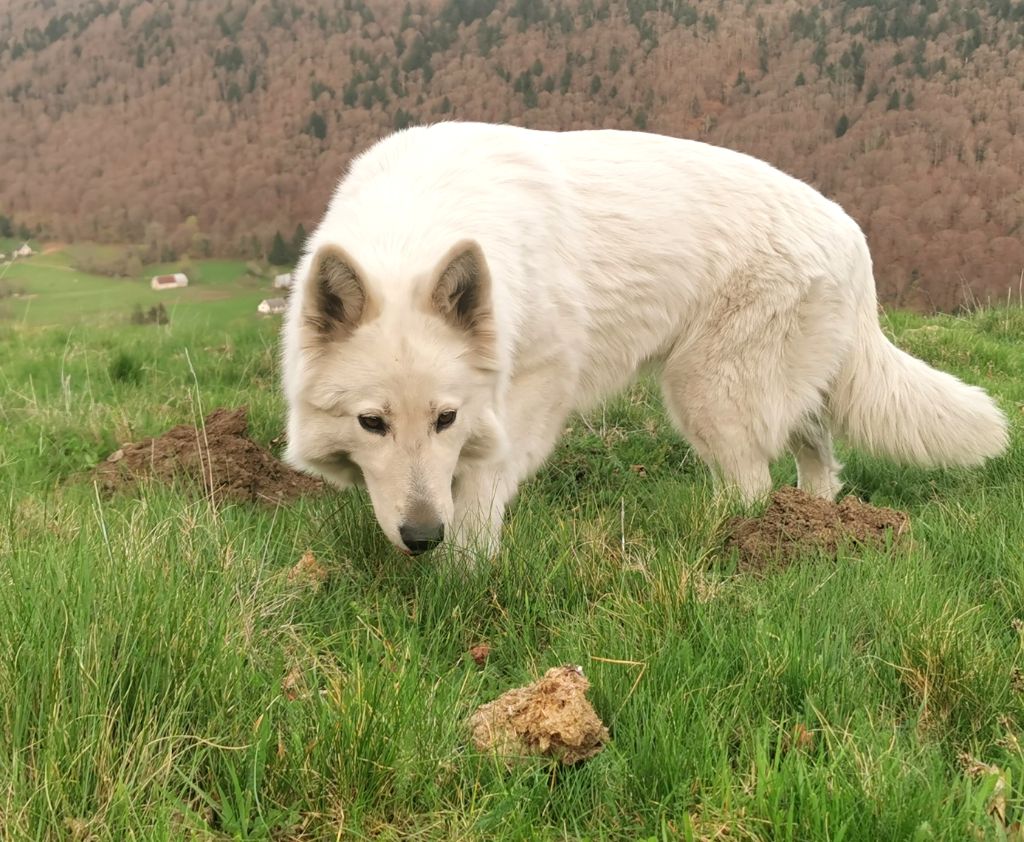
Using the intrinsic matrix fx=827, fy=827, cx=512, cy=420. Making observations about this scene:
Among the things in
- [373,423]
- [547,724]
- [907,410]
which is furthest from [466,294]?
[907,410]

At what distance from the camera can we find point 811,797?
1.48m

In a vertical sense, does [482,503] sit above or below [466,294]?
below

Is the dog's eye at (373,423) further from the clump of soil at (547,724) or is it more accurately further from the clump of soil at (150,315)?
the clump of soil at (150,315)

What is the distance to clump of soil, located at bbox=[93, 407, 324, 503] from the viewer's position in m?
4.04

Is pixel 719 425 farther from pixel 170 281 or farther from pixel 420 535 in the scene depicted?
pixel 170 281

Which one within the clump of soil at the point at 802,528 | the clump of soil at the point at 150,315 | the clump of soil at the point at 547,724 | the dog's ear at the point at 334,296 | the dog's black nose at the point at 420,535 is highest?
the dog's ear at the point at 334,296

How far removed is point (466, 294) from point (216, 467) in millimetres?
1805

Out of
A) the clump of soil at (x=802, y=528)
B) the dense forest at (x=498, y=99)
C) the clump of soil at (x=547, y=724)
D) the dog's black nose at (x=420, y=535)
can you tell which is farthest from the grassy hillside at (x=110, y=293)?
the clump of soil at (x=547, y=724)

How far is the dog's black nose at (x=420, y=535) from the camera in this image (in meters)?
2.81

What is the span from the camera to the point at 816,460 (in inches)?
188

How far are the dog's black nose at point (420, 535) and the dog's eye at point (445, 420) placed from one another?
0.40m

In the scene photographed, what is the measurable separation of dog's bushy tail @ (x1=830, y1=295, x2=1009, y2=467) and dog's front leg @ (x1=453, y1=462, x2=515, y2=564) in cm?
A: 201

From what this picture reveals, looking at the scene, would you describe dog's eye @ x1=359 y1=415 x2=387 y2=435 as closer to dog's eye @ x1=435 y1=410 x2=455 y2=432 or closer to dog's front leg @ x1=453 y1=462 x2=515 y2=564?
dog's eye @ x1=435 y1=410 x2=455 y2=432

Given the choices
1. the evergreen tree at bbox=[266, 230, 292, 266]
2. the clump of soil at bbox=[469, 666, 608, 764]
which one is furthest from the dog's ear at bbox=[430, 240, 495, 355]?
the evergreen tree at bbox=[266, 230, 292, 266]
